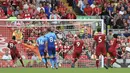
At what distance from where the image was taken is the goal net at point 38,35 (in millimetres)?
18203

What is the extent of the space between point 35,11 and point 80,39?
3.39 metres

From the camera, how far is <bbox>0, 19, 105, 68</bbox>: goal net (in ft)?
59.7

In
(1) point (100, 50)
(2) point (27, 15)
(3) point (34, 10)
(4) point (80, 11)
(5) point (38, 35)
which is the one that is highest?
(3) point (34, 10)

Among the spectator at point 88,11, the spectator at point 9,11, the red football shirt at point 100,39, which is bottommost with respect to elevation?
the red football shirt at point 100,39

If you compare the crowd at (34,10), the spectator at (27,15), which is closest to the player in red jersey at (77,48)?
the crowd at (34,10)

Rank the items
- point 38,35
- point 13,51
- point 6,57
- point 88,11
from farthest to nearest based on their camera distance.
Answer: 1. point 88,11
2. point 38,35
3. point 6,57
4. point 13,51

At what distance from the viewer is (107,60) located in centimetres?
A: 1839

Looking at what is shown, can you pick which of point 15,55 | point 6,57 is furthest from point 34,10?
point 15,55

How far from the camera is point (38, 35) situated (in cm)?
1836

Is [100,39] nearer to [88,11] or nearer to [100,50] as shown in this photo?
[100,50]

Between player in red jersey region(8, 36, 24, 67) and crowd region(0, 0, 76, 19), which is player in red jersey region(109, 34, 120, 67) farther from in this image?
crowd region(0, 0, 76, 19)

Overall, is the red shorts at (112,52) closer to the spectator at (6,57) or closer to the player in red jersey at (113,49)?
the player in red jersey at (113,49)

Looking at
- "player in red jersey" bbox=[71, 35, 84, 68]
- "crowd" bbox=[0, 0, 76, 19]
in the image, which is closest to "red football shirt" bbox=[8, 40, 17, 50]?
"player in red jersey" bbox=[71, 35, 84, 68]

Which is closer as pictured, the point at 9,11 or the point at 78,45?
the point at 78,45
